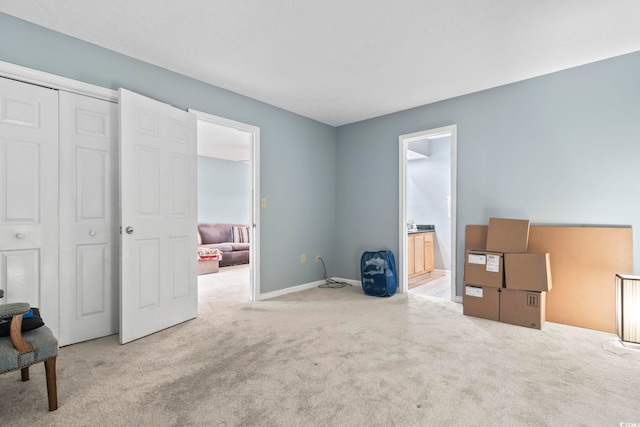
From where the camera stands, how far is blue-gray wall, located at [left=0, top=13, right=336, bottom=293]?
2.43 metres

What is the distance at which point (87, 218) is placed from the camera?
2635 millimetres

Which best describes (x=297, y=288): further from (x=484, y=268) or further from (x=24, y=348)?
(x=24, y=348)

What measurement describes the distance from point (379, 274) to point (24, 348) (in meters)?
3.39

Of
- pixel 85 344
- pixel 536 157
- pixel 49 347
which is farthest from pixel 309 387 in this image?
pixel 536 157

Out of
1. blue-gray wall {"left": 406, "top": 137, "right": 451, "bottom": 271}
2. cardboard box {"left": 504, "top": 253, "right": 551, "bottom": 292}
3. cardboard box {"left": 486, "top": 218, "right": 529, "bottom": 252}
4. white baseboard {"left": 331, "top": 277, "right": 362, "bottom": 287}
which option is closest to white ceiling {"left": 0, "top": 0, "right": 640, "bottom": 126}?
cardboard box {"left": 486, "top": 218, "right": 529, "bottom": 252}

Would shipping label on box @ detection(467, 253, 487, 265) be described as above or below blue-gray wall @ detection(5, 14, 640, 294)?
below

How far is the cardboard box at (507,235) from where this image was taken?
10.2 feet

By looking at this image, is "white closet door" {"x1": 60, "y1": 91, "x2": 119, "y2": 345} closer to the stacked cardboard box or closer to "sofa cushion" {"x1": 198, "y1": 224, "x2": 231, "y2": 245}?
the stacked cardboard box

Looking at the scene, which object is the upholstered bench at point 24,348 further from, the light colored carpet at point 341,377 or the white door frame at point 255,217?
the white door frame at point 255,217

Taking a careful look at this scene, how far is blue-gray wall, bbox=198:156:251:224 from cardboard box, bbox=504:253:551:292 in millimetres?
5616

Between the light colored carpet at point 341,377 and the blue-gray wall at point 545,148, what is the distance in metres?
1.18

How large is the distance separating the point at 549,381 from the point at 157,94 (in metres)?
3.89

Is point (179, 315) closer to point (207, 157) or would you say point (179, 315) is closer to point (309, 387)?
point (309, 387)

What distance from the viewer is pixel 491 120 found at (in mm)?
3566
